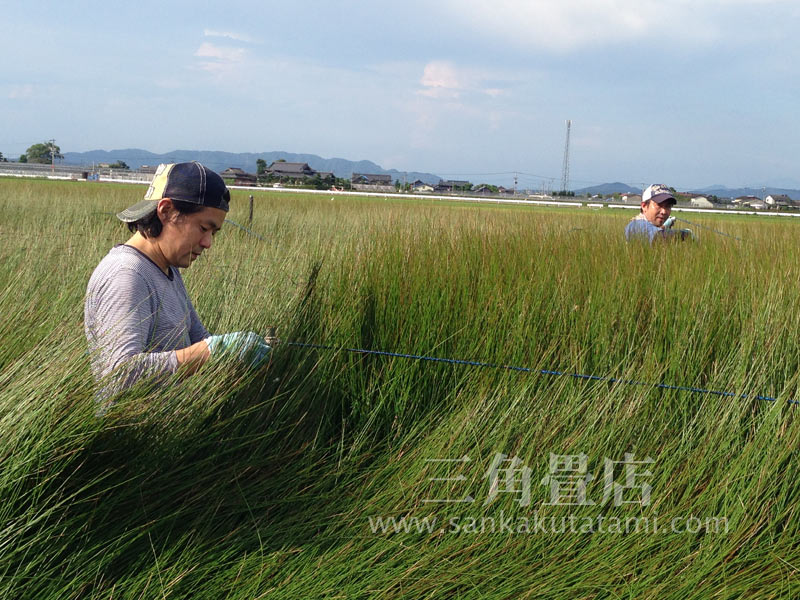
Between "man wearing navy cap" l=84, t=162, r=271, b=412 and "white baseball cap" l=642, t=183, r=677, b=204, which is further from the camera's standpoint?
"white baseball cap" l=642, t=183, r=677, b=204

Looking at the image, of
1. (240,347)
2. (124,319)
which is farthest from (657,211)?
(124,319)

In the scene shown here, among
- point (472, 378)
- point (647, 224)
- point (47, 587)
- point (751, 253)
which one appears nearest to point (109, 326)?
point (47, 587)

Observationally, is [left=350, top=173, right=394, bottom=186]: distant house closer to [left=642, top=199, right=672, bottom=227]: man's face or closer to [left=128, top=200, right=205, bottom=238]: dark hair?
[left=642, top=199, right=672, bottom=227]: man's face

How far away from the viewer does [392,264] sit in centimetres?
331

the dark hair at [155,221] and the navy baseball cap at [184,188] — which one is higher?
the navy baseball cap at [184,188]

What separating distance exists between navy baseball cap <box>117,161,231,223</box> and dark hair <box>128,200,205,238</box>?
0.05 ft

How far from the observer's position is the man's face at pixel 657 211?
495 centimetres

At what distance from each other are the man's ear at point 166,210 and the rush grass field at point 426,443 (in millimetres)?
419

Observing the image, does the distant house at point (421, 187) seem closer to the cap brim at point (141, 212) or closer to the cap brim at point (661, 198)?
the cap brim at point (661, 198)

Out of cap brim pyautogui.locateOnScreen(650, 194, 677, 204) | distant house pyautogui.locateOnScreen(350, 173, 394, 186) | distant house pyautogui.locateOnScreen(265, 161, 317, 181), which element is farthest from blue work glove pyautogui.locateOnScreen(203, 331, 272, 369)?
distant house pyautogui.locateOnScreen(265, 161, 317, 181)

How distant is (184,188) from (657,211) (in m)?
3.94

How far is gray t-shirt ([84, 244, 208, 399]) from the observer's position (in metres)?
1.79

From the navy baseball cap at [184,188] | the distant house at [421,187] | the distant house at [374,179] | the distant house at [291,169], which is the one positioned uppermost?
the distant house at [291,169]

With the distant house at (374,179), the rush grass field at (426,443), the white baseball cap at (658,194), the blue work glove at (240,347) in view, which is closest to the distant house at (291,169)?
the distant house at (374,179)
